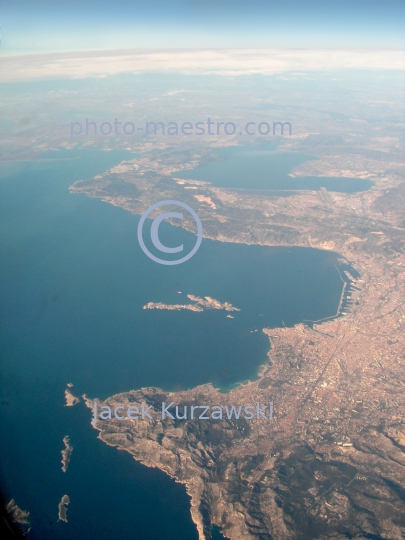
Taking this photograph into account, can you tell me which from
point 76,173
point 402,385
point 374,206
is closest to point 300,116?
point 374,206

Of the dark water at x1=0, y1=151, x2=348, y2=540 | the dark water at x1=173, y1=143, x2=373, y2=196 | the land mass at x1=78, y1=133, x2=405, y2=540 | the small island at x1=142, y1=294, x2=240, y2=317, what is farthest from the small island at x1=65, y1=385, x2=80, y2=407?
the dark water at x1=173, y1=143, x2=373, y2=196

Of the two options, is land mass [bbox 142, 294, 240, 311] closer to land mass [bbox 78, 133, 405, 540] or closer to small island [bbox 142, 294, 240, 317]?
small island [bbox 142, 294, 240, 317]

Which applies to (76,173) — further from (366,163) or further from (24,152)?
(366,163)

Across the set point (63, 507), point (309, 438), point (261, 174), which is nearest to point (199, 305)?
point (309, 438)

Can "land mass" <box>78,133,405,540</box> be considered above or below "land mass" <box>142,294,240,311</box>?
below

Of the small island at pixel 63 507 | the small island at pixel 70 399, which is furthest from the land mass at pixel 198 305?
the small island at pixel 63 507

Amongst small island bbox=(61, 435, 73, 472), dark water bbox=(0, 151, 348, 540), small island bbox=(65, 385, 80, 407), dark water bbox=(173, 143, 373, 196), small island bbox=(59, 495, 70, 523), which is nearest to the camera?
small island bbox=(59, 495, 70, 523)

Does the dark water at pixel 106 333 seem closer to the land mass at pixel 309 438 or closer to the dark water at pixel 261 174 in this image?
the land mass at pixel 309 438
